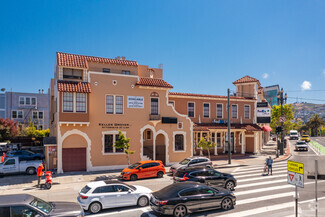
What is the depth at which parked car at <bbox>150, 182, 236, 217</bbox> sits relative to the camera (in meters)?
10.8

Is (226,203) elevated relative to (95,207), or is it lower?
elevated

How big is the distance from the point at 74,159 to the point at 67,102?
5.42m

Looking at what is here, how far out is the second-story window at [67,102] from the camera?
22.9 m

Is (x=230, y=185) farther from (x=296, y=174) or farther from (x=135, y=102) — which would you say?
(x=135, y=102)

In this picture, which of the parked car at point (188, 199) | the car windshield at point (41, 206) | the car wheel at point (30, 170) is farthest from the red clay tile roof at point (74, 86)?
the car windshield at point (41, 206)

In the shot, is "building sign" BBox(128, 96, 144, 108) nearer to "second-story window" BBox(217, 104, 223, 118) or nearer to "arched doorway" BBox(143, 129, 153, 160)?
"arched doorway" BBox(143, 129, 153, 160)

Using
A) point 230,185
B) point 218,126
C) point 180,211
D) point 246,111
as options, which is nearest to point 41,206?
point 180,211

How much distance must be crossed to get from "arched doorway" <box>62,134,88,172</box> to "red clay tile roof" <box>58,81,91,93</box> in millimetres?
4287

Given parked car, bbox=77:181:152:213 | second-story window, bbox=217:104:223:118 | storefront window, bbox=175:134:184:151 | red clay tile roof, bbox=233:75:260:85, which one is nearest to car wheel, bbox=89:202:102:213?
parked car, bbox=77:181:152:213

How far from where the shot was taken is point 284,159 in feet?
101

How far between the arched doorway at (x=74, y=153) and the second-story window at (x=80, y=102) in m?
2.52

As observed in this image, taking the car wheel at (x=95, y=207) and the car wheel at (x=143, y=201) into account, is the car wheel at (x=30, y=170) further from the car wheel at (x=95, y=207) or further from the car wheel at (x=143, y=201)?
the car wheel at (x=143, y=201)

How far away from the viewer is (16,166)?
72.1ft

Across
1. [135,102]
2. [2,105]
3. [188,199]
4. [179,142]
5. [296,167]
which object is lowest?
[188,199]
